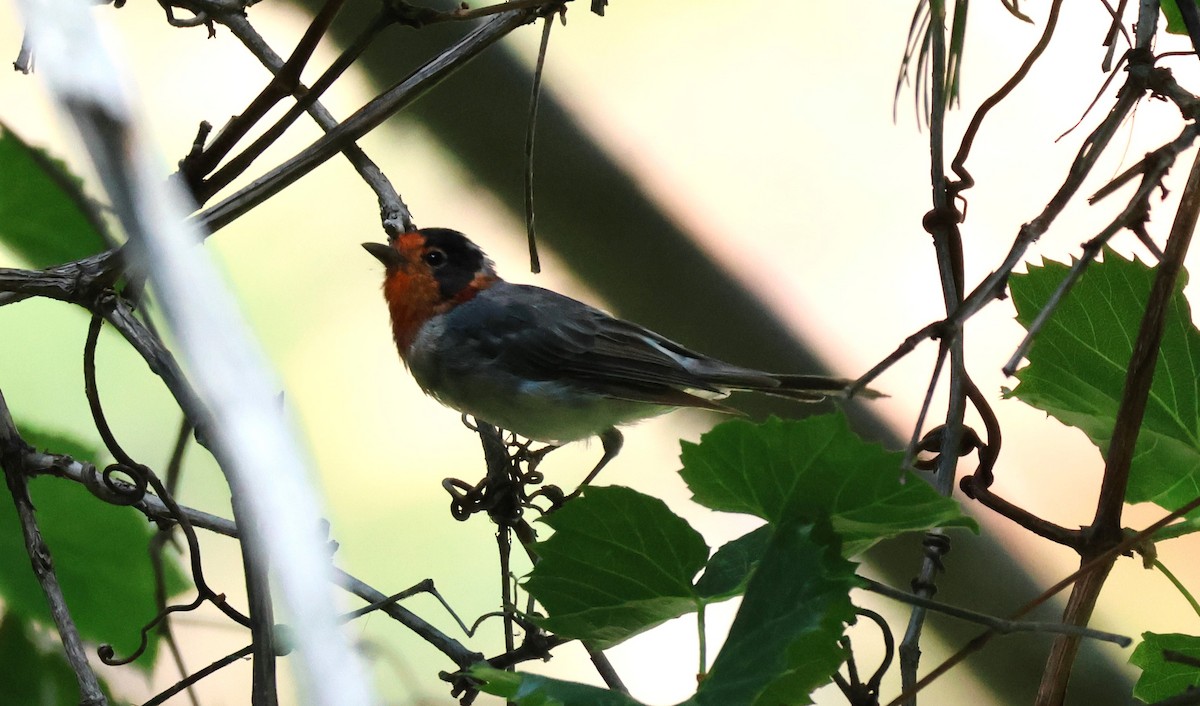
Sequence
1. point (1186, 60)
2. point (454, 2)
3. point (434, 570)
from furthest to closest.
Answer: point (454, 2) → point (434, 570) → point (1186, 60)

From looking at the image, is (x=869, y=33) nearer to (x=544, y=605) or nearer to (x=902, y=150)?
(x=902, y=150)

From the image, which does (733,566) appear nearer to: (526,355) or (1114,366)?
(1114,366)

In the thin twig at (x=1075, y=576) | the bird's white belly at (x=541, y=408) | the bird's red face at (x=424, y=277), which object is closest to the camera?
the thin twig at (x=1075, y=576)

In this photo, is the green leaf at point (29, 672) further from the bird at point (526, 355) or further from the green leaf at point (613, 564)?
the green leaf at point (613, 564)

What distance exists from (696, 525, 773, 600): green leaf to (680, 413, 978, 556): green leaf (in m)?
0.02

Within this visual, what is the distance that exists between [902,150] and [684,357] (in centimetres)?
48

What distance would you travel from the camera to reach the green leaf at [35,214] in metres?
0.94

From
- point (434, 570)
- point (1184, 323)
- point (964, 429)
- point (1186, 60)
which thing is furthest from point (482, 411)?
point (1186, 60)

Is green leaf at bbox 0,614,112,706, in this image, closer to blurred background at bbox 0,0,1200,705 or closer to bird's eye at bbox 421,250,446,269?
blurred background at bbox 0,0,1200,705

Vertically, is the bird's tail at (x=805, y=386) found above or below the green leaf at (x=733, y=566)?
above

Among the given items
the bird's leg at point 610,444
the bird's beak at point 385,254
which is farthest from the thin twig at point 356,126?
the bird's leg at point 610,444

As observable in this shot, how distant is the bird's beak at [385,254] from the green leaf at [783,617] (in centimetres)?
101

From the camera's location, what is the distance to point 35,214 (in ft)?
3.14

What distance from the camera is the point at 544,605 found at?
0.48m
